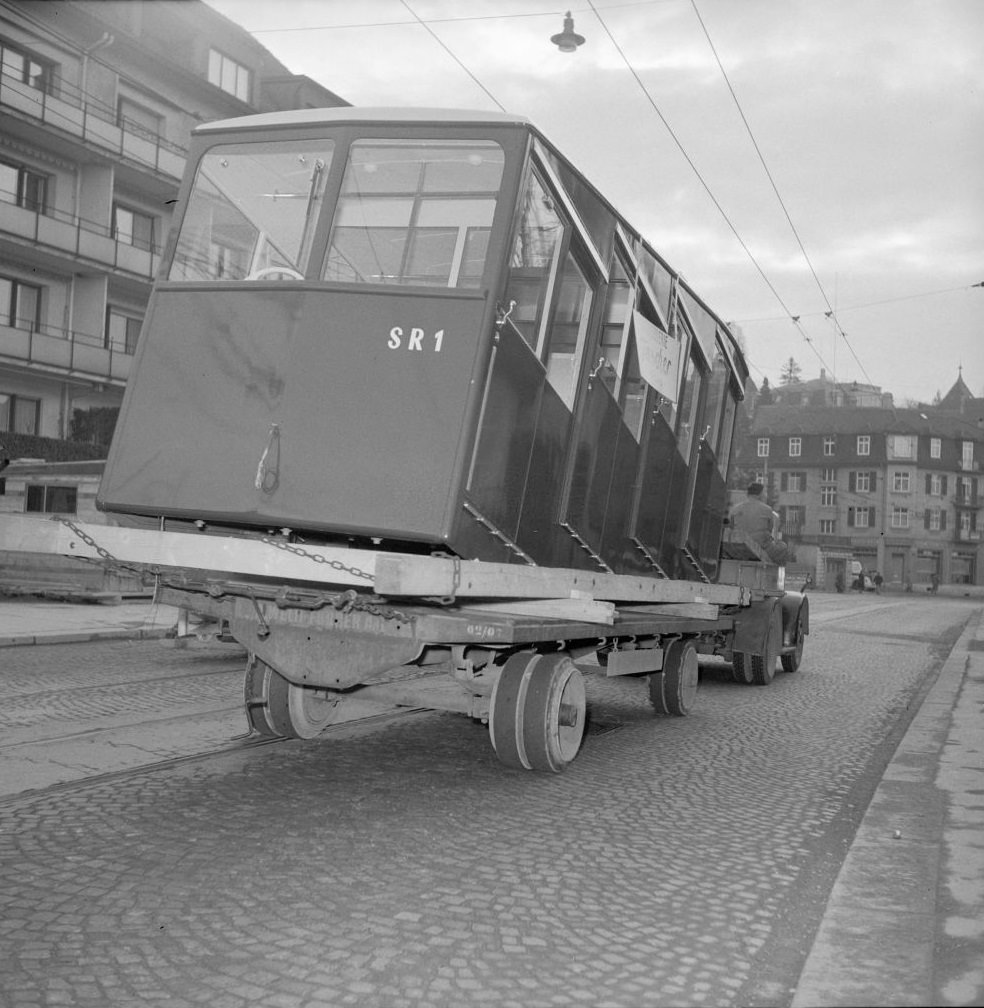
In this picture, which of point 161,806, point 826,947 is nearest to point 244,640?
point 161,806

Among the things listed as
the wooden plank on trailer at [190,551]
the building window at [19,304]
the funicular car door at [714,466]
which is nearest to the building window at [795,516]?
the building window at [19,304]

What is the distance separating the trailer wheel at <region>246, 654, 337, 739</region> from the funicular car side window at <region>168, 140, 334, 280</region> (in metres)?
2.32

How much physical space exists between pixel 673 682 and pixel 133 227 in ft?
87.7

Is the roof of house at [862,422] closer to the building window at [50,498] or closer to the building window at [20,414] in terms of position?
the building window at [20,414]

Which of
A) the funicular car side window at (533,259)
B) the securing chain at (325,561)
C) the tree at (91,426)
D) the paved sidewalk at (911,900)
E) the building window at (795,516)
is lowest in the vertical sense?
the paved sidewalk at (911,900)

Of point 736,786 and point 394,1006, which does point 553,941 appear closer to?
point 394,1006

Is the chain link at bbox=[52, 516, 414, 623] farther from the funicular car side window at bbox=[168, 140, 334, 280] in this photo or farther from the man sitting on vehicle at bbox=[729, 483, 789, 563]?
the man sitting on vehicle at bbox=[729, 483, 789, 563]

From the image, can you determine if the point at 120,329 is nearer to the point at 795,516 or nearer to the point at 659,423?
the point at 659,423

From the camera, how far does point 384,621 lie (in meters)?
5.41

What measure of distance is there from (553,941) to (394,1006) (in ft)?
2.49

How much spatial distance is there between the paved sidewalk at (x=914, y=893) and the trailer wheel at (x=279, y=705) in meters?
3.25

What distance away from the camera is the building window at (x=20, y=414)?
2798 cm

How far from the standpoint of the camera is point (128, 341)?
1239 inches

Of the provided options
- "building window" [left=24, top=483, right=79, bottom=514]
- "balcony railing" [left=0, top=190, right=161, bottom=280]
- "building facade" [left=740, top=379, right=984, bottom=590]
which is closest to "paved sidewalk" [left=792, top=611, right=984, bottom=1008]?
"building window" [left=24, top=483, right=79, bottom=514]
